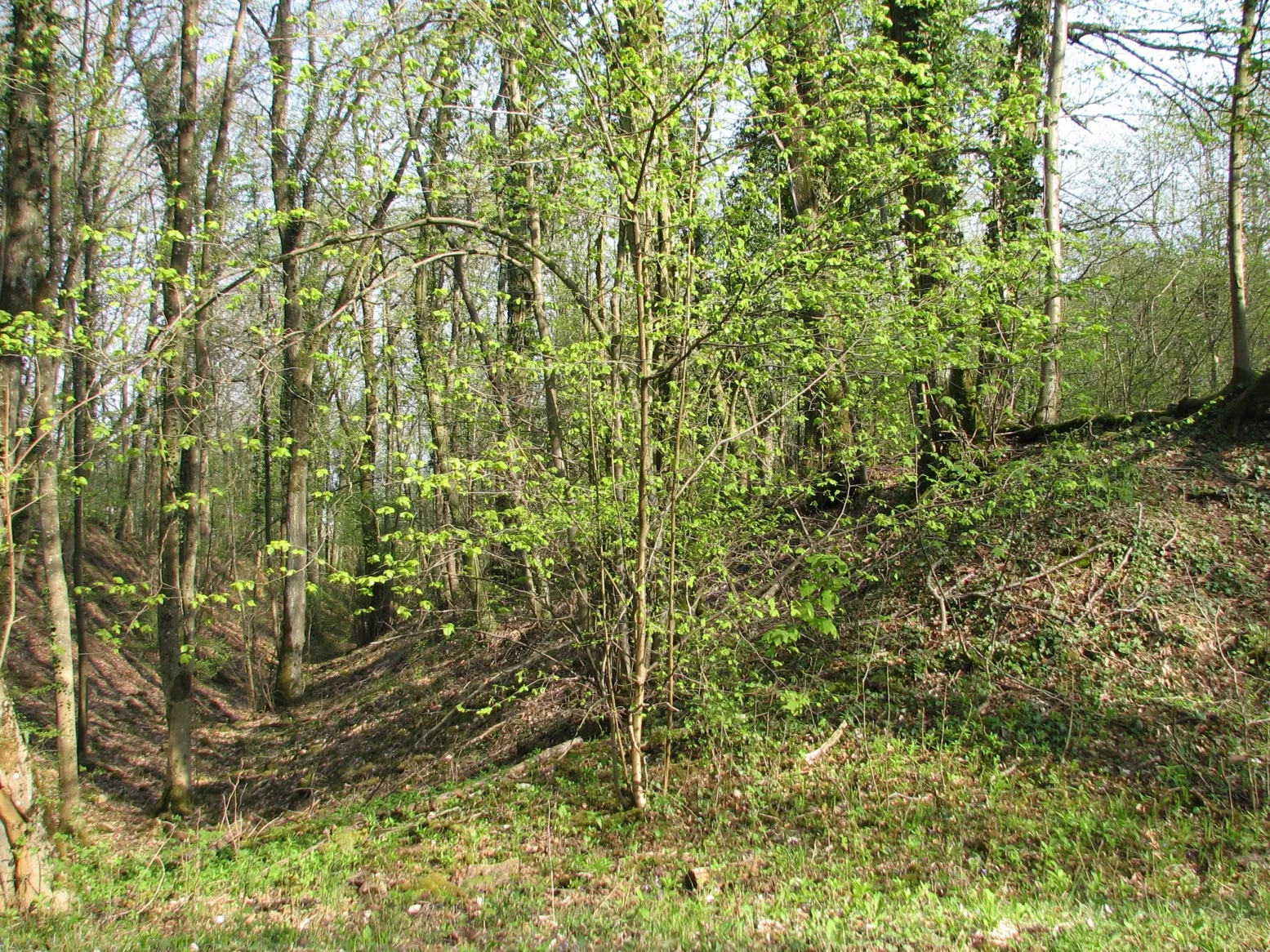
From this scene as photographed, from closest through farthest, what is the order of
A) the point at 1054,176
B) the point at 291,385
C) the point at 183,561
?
the point at 1054,176, the point at 183,561, the point at 291,385

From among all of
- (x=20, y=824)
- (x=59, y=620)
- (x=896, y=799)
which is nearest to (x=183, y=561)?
(x=59, y=620)

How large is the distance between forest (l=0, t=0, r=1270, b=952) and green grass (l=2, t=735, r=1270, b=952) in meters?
0.04

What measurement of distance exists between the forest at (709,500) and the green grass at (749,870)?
0.04 metres

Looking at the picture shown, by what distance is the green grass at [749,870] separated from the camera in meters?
4.31

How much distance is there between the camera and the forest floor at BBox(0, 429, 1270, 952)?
4.59 metres

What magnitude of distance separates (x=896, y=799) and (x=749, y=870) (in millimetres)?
1443

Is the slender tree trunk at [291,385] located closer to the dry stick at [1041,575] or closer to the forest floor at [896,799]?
the forest floor at [896,799]

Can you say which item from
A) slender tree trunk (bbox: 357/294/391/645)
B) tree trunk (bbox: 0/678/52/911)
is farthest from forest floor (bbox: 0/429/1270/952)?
slender tree trunk (bbox: 357/294/391/645)

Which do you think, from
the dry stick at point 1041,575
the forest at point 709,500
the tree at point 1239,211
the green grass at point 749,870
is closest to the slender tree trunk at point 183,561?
the forest at point 709,500

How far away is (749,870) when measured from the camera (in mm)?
Answer: 5586

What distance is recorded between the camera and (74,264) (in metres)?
14.4

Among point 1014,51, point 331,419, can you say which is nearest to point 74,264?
point 331,419

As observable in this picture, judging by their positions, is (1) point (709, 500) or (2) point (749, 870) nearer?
(2) point (749, 870)

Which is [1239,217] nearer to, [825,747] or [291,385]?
[825,747]
